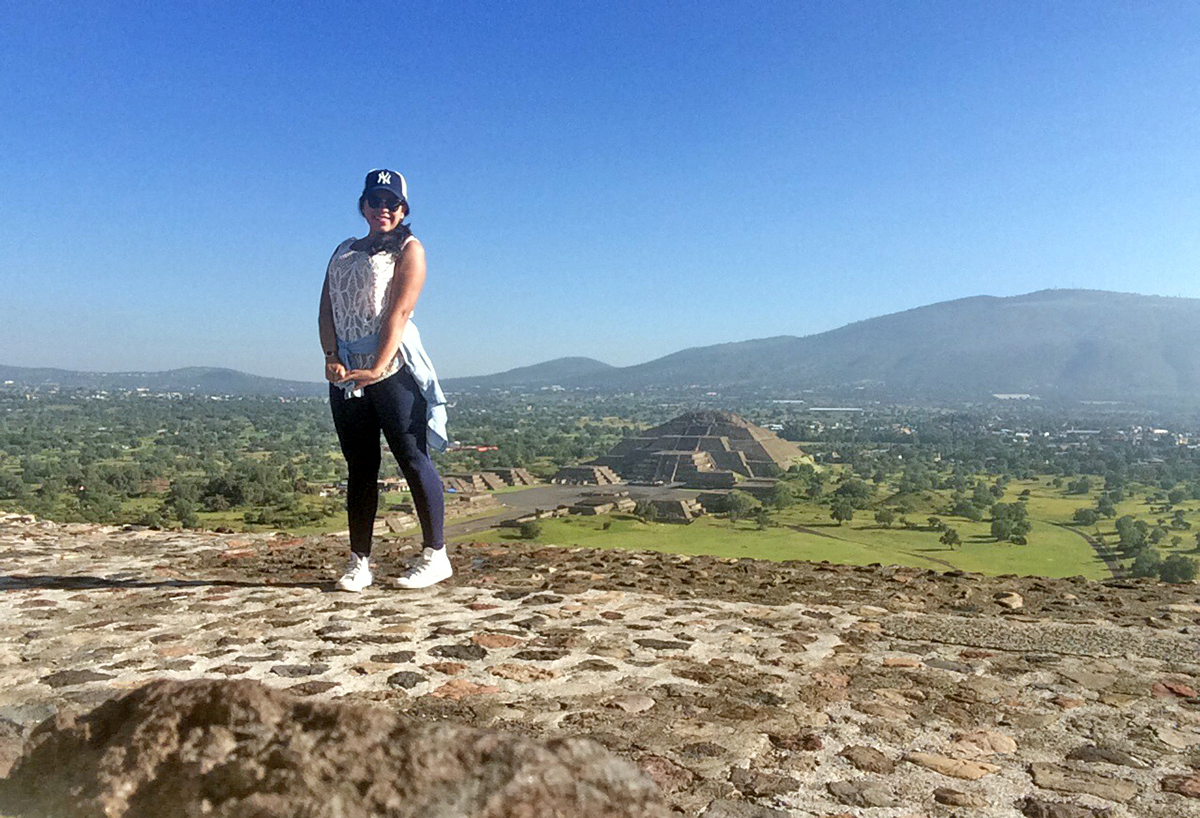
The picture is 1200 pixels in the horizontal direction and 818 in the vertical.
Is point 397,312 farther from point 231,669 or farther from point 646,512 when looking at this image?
point 646,512

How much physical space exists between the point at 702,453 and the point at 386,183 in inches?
2017

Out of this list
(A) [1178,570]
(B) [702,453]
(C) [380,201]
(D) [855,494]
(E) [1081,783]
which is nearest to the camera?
(E) [1081,783]

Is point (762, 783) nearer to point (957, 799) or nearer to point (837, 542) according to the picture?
point (957, 799)

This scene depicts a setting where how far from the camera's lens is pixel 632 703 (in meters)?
2.79

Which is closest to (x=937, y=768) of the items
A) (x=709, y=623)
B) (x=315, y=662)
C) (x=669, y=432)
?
(x=709, y=623)

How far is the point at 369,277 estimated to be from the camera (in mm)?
Answer: 4566

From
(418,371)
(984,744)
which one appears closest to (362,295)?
(418,371)

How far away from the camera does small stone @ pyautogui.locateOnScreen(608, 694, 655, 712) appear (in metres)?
A: 2.73

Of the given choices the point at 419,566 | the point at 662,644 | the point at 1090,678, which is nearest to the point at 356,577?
the point at 419,566

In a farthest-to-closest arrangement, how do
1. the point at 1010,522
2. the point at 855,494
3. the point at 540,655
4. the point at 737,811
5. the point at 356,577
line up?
the point at 855,494 → the point at 1010,522 → the point at 356,577 → the point at 540,655 → the point at 737,811

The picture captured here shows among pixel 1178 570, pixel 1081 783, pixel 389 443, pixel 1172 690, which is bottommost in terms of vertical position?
pixel 1178 570

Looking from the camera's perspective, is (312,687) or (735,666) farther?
(735,666)

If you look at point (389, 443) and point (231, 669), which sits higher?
point (389, 443)

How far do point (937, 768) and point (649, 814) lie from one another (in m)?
1.20
